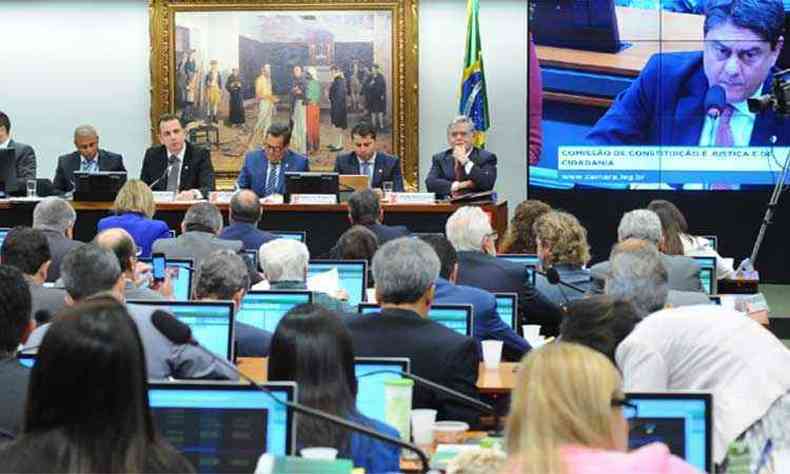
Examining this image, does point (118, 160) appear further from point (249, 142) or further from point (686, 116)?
point (686, 116)

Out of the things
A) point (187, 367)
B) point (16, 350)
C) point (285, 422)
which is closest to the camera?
point (285, 422)

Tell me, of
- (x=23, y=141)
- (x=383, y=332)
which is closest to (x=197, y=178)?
(x=23, y=141)

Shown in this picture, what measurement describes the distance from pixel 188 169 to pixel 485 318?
6.66 metres

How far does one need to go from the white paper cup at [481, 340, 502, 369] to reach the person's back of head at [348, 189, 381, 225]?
4096 millimetres

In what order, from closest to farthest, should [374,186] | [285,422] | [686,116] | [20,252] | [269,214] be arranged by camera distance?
[285,422] < [20,252] < [269,214] < [374,186] < [686,116]

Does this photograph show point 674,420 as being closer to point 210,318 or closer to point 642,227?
point 210,318

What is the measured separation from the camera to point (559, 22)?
14.8m

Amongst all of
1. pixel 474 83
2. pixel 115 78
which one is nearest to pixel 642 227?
pixel 474 83

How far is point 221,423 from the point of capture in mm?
3652

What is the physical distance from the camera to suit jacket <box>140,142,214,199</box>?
42.5ft

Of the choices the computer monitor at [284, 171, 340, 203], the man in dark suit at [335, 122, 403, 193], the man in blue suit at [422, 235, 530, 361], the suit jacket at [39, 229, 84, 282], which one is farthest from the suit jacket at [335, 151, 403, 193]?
the man in blue suit at [422, 235, 530, 361]

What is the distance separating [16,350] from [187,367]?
0.87 meters

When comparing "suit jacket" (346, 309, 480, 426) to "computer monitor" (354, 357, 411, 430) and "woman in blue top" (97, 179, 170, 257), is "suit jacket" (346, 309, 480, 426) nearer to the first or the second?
"computer monitor" (354, 357, 411, 430)

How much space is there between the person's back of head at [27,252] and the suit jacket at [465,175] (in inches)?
248
